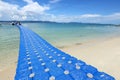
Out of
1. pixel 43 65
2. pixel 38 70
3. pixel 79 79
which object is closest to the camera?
pixel 79 79

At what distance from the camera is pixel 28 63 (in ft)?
20.0

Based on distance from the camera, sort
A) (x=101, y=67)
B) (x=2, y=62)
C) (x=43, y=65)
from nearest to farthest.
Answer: (x=43, y=65)
(x=101, y=67)
(x=2, y=62)

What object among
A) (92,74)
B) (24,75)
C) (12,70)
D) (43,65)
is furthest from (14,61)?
(92,74)

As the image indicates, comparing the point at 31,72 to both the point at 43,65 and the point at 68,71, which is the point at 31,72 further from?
the point at 68,71

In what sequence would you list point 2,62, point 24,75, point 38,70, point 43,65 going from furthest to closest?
point 2,62 < point 43,65 < point 38,70 < point 24,75

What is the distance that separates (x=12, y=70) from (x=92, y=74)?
14.0ft

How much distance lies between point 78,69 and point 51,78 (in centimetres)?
116

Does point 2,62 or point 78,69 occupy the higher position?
point 78,69

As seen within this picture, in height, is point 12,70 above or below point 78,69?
below

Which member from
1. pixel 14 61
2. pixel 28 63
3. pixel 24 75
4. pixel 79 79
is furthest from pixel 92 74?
pixel 14 61

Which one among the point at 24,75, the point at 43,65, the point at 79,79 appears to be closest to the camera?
the point at 79,79

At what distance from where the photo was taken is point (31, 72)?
5.03 metres

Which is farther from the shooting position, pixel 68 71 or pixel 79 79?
pixel 68 71

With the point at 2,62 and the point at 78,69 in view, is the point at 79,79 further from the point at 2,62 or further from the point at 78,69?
the point at 2,62
